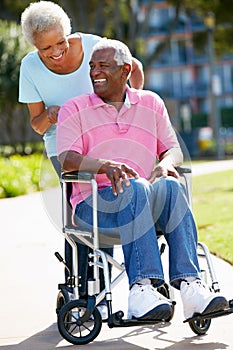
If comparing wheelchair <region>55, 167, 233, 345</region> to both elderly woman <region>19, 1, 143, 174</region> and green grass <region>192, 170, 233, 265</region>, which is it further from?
green grass <region>192, 170, 233, 265</region>

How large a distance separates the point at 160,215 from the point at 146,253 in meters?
0.25

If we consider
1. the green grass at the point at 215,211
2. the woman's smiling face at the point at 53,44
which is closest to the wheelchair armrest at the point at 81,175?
the woman's smiling face at the point at 53,44

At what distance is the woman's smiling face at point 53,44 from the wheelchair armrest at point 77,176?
750 millimetres

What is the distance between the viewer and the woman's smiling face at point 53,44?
5.13m

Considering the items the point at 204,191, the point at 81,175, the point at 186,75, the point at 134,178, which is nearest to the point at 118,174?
the point at 134,178

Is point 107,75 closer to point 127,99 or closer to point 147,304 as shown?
point 127,99

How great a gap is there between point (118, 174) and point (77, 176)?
269mm

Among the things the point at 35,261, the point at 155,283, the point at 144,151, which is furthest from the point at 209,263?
the point at 35,261

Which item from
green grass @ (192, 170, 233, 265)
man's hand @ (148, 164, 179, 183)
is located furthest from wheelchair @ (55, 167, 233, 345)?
green grass @ (192, 170, 233, 265)

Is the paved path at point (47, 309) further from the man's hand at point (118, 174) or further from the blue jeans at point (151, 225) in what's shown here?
the man's hand at point (118, 174)

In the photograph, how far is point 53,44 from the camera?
5.18 m

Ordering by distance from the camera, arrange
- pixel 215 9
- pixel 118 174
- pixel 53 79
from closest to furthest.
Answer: pixel 118 174
pixel 53 79
pixel 215 9

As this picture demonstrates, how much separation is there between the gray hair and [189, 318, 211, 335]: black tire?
5.69 feet

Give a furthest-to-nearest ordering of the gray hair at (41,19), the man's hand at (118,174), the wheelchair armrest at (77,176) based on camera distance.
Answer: the gray hair at (41,19) → the wheelchair armrest at (77,176) → the man's hand at (118,174)
